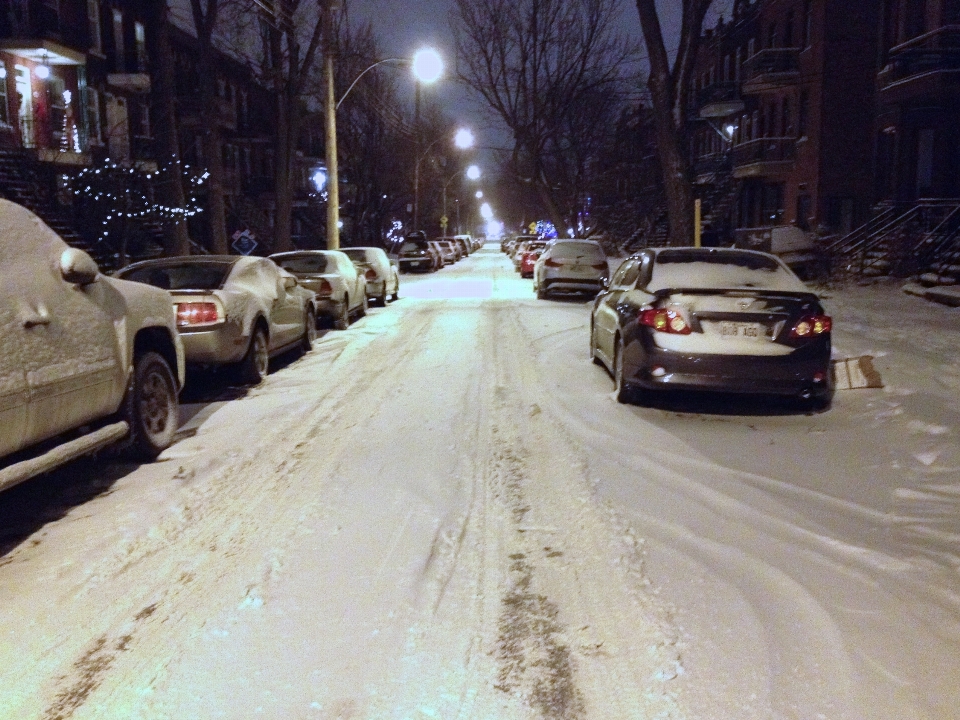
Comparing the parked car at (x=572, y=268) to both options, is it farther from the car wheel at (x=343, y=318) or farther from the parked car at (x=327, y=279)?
the car wheel at (x=343, y=318)

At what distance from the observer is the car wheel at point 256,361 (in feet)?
34.8

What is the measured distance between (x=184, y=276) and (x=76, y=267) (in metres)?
4.93

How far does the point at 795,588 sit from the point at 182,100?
36.0 m

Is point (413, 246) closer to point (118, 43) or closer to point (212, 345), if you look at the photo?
point (118, 43)

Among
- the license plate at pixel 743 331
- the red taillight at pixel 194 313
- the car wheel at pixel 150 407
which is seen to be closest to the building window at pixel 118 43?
the red taillight at pixel 194 313

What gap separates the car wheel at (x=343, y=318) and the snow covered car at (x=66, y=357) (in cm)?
879

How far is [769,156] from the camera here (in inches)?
1427

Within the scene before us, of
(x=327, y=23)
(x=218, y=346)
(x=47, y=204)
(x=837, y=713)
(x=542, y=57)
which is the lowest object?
(x=837, y=713)

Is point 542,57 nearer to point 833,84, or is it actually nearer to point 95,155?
point 833,84

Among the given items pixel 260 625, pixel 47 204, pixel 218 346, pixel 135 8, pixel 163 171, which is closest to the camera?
pixel 260 625

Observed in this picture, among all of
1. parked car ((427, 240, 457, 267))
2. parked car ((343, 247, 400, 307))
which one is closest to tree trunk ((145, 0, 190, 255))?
parked car ((343, 247, 400, 307))

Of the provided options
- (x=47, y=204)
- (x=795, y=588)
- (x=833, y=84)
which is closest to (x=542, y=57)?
(x=833, y=84)

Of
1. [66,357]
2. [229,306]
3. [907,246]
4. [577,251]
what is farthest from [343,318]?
[907,246]

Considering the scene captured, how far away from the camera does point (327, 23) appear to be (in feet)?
77.0
